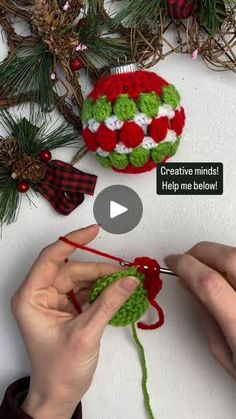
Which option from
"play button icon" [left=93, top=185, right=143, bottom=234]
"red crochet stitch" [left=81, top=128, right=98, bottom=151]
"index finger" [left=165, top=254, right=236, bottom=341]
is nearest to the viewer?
"index finger" [left=165, top=254, right=236, bottom=341]

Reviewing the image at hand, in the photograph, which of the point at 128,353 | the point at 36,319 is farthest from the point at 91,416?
the point at 36,319

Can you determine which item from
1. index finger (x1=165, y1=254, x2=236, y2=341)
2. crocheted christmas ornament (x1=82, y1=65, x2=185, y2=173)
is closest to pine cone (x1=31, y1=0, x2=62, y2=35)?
crocheted christmas ornament (x1=82, y1=65, x2=185, y2=173)

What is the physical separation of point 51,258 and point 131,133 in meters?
0.23

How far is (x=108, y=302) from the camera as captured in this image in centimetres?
73

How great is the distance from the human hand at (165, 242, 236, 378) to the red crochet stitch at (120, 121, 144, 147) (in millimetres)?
187

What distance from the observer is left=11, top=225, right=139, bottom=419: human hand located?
2.40 feet

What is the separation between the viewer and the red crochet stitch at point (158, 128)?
0.77m

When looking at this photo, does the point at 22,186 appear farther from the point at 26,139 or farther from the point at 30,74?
the point at 30,74

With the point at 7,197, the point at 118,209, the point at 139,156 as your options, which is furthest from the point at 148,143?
the point at 7,197

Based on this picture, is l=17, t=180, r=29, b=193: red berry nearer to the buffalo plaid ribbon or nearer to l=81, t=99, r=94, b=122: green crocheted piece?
the buffalo plaid ribbon

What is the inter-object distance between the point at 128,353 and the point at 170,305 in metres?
0.11

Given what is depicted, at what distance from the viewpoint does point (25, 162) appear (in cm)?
88

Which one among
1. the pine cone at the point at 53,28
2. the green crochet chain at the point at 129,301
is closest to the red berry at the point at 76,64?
the pine cone at the point at 53,28

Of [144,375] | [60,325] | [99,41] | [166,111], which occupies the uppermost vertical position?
[99,41]
